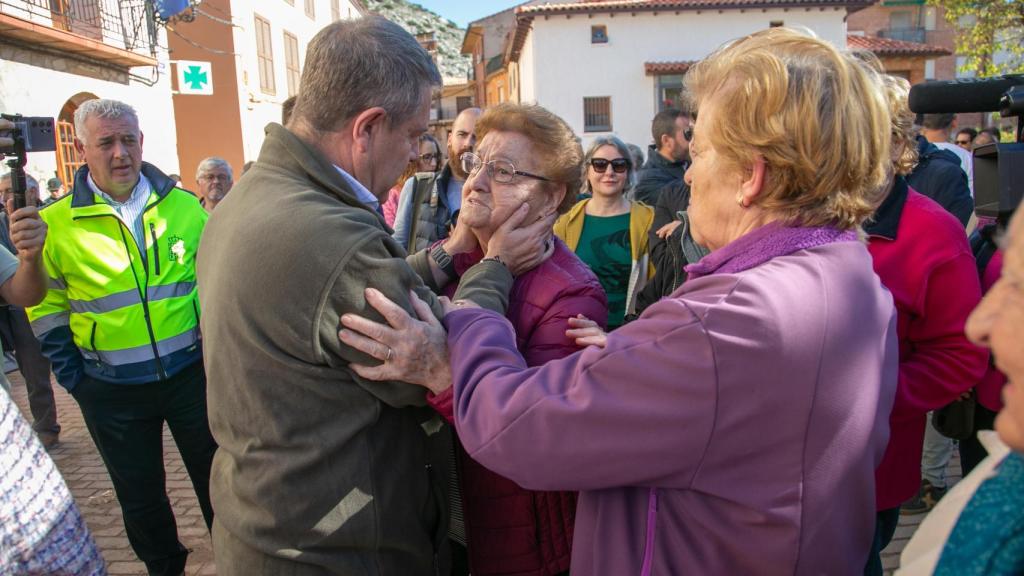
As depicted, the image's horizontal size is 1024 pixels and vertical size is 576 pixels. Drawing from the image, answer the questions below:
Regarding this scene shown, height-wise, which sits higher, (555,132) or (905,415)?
(555,132)

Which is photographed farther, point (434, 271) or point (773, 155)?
point (434, 271)

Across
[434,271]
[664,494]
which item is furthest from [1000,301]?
[434,271]

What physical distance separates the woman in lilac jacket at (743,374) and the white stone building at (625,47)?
2581cm

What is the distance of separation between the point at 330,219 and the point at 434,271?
79 cm

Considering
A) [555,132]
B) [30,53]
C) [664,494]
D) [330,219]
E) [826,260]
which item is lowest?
[664,494]

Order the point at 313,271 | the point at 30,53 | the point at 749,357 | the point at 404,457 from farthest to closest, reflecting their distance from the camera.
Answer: the point at 30,53 < the point at 404,457 < the point at 313,271 < the point at 749,357

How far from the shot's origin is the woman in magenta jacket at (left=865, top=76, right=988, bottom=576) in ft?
6.88

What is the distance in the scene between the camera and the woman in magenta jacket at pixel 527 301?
1.90 m

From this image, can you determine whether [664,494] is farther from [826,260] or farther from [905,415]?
[905,415]

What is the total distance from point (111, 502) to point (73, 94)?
33.6 ft

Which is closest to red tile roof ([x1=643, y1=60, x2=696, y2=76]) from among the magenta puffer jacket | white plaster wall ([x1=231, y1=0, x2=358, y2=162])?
white plaster wall ([x1=231, y1=0, x2=358, y2=162])

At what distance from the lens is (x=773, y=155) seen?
1314 mm

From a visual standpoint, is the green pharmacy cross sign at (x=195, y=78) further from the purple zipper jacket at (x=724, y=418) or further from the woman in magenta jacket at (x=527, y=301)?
the purple zipper jacket at (x=724, y=418)

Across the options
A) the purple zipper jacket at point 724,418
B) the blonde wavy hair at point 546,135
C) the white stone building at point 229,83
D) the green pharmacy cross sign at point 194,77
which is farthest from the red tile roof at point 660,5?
the purple zipper jacket at point 724,418
